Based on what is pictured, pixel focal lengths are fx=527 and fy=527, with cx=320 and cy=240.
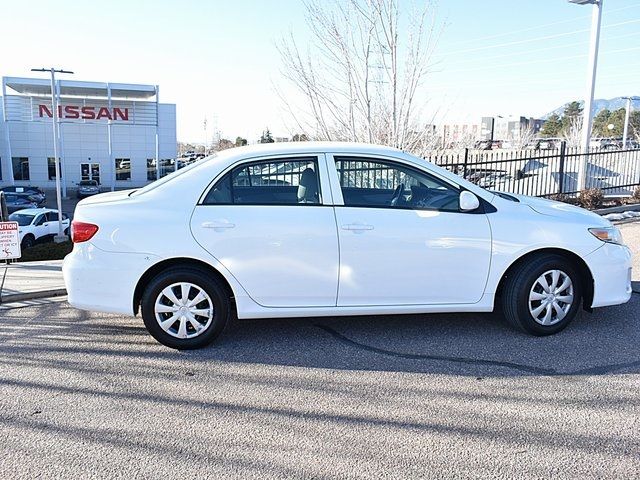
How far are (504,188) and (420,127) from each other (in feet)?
10.9

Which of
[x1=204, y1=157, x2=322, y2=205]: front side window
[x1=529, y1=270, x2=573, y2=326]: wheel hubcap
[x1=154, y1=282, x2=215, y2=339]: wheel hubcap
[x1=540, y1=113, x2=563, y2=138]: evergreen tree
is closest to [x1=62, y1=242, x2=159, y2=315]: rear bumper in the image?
[x1=154, y1=282, x2=215, y2=339]: wheel hubcap

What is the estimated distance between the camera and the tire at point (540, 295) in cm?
445

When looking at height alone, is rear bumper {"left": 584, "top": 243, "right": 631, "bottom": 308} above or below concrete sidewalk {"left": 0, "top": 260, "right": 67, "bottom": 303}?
above

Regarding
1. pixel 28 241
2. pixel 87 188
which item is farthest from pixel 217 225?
pixel 87 188

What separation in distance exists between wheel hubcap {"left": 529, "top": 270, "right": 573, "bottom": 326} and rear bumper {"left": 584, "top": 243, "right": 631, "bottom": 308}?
25cm

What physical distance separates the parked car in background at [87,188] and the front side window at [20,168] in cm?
529

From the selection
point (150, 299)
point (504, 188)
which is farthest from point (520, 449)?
point (504, 188)

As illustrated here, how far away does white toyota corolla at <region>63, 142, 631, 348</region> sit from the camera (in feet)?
13.8

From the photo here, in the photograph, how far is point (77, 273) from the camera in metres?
4.26

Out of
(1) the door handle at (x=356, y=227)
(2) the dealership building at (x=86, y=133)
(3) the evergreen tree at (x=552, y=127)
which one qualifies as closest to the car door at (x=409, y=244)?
(1) the door handle at (x=356, y=227)

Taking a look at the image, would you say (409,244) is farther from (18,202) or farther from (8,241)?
(18,202)

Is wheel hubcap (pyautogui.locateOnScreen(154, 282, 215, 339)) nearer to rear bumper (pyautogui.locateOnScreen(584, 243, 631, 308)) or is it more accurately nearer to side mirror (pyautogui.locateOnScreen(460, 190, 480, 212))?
side mirror (pyautogui.locateOnScreen(460, 190, 480, 212))

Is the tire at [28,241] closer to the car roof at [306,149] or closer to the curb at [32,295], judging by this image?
the curb at [32,295]

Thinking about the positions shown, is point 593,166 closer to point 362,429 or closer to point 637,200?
point 637,200
